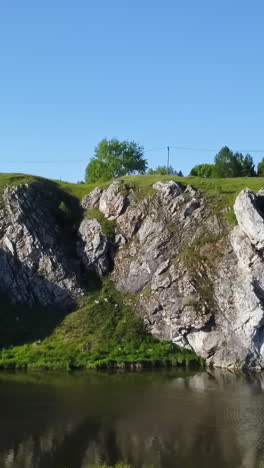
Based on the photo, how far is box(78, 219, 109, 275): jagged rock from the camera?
73375mm

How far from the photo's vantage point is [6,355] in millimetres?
60875

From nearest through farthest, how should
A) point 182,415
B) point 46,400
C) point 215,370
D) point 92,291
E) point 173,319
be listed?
point 182,415 → point 46,400 → point 215,370 → point 173,319 → point 92,291

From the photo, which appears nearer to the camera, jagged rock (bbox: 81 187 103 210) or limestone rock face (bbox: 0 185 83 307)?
limestone rock face (bbox: 0 185 83 307)

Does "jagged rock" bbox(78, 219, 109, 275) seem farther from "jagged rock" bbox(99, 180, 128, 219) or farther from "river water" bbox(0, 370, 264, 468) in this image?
"river water" bbox(0, 370, 264, 468)

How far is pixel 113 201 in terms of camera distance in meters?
78.2

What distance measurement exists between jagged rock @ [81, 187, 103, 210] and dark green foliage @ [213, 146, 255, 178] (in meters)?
25.0

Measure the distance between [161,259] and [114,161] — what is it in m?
38.2

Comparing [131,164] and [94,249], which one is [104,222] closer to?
[94,249]

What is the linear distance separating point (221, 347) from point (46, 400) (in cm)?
2087

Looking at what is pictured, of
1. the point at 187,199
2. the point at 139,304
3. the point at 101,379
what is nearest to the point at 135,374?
the point at 101,379

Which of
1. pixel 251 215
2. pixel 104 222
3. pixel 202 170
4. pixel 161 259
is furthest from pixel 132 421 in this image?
pixel 202 170

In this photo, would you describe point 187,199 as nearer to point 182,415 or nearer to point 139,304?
point 139,304

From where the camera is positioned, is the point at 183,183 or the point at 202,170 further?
the point at 202,170

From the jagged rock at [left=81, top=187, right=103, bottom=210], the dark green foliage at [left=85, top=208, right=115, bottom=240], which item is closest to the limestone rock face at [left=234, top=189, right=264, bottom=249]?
the dark green foliage at [left=85, top=208, right=115, bottom=240]
